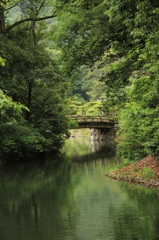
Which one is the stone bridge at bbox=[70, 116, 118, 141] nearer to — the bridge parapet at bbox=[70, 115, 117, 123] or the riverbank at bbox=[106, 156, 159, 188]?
the bridge parapet at bbox=[70, 115, 117, 123]

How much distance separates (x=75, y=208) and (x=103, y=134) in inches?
1371

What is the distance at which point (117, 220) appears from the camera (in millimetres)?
10234

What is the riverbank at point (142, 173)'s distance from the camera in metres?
14.8

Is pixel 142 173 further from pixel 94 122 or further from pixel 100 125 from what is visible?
pixel 100 125

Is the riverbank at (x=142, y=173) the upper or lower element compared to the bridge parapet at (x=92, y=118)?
lower

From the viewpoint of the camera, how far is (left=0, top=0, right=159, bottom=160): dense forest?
35.8 feet

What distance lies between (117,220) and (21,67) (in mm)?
15936

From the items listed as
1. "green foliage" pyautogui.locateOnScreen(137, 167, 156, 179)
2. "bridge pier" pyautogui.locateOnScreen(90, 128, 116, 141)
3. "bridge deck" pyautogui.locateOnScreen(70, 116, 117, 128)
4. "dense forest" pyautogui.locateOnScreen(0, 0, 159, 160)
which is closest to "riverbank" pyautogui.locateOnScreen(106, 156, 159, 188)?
"green foliage" pyautogui.locateOnScreen(137, 167, 156, 179)

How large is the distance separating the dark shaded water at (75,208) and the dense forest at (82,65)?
295cm

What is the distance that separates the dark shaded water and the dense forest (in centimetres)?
295

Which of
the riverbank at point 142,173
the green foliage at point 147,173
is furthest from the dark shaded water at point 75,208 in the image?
the green foliage at point 147,173

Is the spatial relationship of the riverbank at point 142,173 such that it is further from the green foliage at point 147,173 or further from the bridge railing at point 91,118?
the bridge railing at point 91,118

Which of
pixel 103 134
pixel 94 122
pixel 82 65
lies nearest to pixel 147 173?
pixel 82 65

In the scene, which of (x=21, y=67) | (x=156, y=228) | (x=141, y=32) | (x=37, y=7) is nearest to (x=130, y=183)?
(x=156, y=228)
